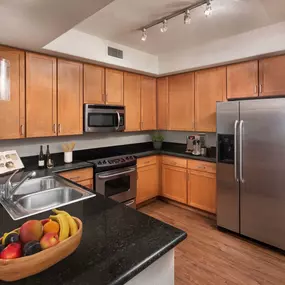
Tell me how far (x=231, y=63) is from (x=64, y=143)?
104 inches

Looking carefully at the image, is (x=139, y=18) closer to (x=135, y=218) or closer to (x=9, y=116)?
(x=9, y=116)

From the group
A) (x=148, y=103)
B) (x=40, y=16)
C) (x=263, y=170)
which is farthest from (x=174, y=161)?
(x=40, y=16)

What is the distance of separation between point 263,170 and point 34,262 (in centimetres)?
246

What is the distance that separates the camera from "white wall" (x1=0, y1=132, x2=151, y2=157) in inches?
109

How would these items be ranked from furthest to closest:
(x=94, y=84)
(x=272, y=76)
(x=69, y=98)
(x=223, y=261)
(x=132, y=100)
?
(x=132, y=100)
(x=94, y=84)
(x=69, y=98)
(x=272, y=76)
(x=223, y=261)

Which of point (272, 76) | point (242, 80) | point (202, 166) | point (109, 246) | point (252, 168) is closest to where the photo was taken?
point (109, 246)

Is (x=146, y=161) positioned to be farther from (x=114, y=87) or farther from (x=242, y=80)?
(x=242, y=80)

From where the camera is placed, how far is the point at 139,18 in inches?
94.4

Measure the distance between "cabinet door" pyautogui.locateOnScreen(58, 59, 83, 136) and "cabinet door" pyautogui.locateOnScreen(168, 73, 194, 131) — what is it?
1.63m

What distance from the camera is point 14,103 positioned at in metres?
2.43

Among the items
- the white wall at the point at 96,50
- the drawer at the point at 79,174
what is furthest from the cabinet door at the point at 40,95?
the drawer at the point at 79,174

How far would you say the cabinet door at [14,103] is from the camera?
7.75 ft

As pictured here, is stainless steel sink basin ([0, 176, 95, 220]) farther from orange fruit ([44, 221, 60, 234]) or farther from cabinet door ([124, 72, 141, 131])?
cabinet door ([124, 72, 141, 131])

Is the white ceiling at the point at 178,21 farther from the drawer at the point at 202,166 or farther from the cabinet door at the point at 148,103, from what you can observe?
the drawer at the point at 202,166
